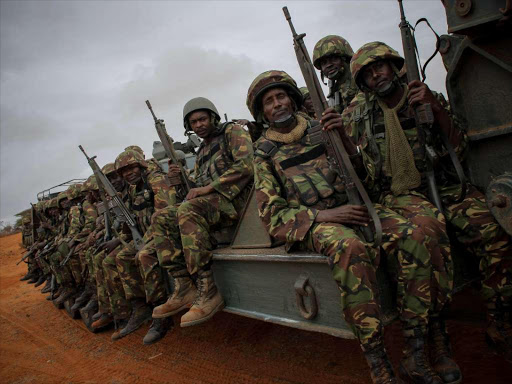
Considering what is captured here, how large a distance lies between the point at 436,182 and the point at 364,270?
1.03 m

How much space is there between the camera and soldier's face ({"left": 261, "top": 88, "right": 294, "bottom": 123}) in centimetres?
291

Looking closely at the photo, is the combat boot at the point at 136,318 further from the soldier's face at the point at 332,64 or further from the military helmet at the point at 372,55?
the military helmet at the point at 372,55

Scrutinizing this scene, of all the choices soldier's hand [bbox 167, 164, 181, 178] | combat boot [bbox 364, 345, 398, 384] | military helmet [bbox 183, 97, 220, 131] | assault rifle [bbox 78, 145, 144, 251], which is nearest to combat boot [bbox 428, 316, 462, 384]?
combat boot [bbox 364, 345, 398, 384]

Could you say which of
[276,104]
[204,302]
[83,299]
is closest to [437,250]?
[276,104]

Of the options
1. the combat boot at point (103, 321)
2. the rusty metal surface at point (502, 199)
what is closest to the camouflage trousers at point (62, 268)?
the combat boot at point (103, 321)

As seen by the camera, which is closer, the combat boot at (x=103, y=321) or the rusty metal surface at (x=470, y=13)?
the rusty metal surface at (x=470, y=13)

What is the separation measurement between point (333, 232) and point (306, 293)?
442 mm

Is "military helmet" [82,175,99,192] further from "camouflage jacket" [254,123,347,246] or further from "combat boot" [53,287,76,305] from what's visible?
"camouflage jacket" [254,123,347,246]

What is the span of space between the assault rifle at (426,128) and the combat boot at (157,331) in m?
3.08

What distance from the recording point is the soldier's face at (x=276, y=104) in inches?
115

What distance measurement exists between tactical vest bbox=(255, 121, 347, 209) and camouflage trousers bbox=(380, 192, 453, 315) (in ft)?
1.63

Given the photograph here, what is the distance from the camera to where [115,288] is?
5.12 metres

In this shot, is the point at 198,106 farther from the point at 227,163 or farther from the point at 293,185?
the point at 293,185

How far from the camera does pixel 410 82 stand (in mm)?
2395
